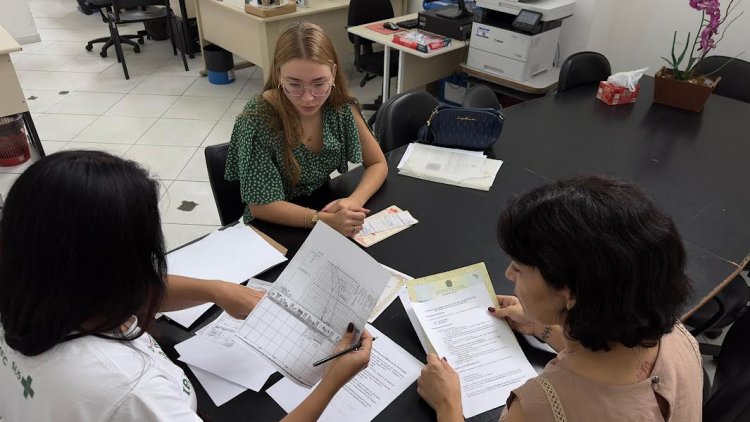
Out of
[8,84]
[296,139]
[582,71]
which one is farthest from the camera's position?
[8,84]

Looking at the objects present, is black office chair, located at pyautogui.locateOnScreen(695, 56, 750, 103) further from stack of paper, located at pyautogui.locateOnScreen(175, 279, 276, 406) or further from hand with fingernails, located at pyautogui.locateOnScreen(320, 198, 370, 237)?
stack of paper, located at pyautogui.locateOnScreen(175, 279, 276, 406)

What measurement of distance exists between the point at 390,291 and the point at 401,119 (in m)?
1.01

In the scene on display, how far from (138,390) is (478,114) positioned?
56.2 inches

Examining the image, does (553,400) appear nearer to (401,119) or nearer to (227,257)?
(227,257)

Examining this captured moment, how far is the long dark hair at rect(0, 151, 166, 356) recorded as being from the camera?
609 millimetres

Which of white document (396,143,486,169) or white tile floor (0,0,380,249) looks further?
white tile floor (0,0,380,249)

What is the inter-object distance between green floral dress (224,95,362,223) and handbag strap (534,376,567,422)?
92 centimetres

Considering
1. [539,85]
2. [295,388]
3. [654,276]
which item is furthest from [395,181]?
[539,85]

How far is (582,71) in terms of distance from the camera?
2584mm

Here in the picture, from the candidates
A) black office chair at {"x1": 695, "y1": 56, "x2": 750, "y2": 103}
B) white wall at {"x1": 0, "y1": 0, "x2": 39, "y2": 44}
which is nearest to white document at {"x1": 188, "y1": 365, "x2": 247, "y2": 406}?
black office chair at {"x1": 695, "y1": 56, "x2": 750, "y2": 103}

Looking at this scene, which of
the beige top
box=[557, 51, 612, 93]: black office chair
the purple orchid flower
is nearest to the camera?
the beige top

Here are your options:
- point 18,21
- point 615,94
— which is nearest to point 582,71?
point 615,94

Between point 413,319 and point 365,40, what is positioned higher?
point 413,319

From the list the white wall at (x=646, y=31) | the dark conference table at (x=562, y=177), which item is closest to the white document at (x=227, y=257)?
the dark conference table at (x=562, y=177)
